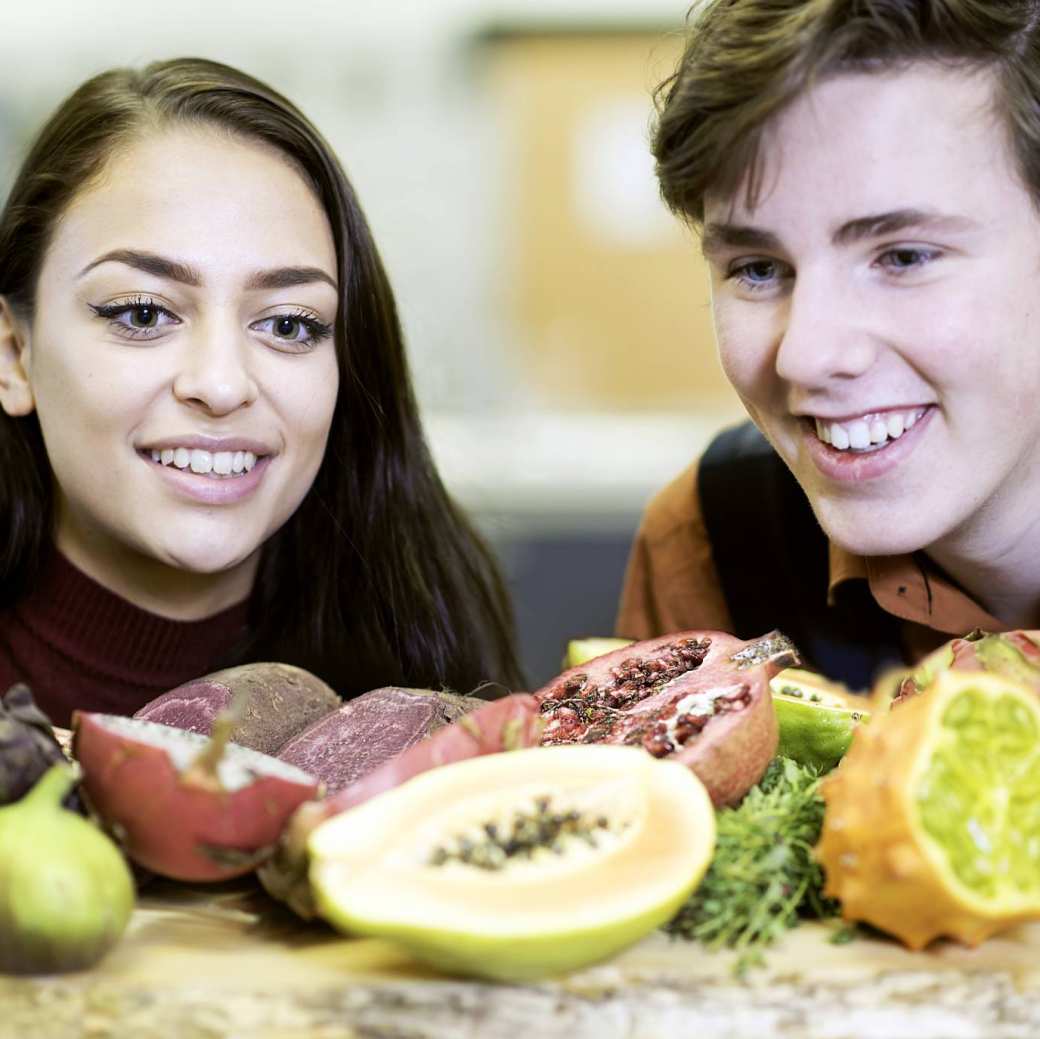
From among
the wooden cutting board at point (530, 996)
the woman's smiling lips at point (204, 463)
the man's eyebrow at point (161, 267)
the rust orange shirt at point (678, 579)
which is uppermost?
the man's eyebrow at point (161, 267)

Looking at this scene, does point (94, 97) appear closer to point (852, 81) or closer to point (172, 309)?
point (172, 309)

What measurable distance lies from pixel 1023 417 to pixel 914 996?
1.98 feet

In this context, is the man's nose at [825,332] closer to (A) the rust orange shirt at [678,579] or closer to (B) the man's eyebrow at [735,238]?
(B) the man's eyebrow at [735,238]

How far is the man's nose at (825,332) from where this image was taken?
115 centimetres

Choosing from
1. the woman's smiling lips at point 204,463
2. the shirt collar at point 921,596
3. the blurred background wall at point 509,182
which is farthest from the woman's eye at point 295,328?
the blurred background wall at point 509,182

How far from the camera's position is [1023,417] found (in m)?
1.26

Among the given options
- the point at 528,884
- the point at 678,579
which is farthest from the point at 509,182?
the point at 528,884

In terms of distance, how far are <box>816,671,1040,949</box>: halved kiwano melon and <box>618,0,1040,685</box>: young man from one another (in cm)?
37

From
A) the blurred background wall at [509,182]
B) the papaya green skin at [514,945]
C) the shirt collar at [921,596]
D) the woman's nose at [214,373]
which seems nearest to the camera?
the papaya green skin at [514,945]

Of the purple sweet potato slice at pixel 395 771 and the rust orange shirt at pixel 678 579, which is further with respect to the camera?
the rust orange shirt at pixel 678 579

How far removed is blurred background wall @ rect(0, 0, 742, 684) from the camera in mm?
3814

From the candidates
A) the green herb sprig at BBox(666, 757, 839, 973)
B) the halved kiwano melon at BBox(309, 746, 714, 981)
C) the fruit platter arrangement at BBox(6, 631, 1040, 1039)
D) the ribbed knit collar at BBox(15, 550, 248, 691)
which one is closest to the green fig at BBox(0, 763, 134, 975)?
the fruit platter arrangement at BBox(6, 631, 1040, 1039)

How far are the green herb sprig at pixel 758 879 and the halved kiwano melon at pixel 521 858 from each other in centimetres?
6

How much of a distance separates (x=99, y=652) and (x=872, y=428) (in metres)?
0.89
